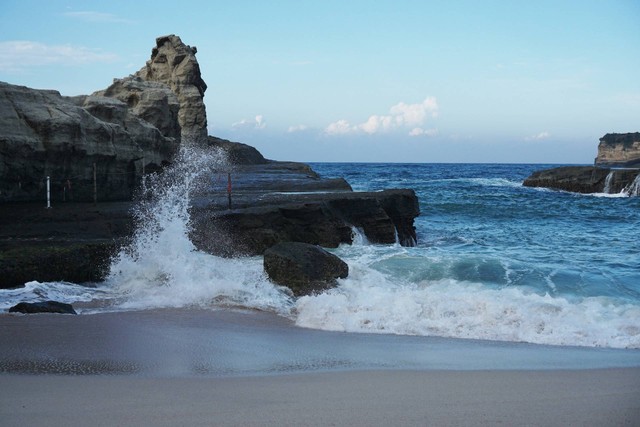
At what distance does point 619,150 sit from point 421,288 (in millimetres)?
90977

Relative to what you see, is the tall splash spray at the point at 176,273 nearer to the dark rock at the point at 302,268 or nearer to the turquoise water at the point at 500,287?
the dark rock at the point at 302,268

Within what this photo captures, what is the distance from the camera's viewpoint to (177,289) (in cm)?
968

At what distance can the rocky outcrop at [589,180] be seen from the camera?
39.6 m

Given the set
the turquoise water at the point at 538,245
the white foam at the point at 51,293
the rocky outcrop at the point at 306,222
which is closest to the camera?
the white foam at the point at 51,293

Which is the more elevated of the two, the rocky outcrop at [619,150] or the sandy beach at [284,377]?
the rocky outcrop at [619,150]

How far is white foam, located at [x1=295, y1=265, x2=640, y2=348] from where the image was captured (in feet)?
25.5

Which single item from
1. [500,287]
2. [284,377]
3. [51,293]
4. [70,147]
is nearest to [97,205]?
[70,147]

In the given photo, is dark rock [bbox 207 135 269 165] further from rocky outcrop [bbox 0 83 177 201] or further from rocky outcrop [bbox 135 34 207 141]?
rocky outcrop [bbox 0 83 177 201]

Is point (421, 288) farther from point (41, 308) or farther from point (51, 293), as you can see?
point (41, 308)

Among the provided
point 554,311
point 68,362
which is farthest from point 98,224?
point 554,311

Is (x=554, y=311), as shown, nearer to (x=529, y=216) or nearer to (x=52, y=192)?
(x=52, y=192)

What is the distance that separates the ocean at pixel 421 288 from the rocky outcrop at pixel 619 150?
79926 millimetres

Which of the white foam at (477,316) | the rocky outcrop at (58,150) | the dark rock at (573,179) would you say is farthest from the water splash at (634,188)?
the white foam at (477,316)

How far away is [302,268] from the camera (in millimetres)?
10031
